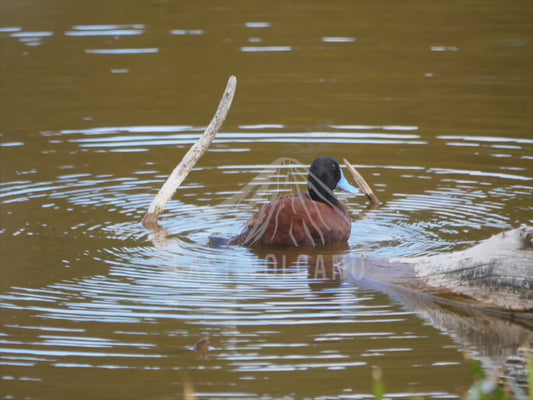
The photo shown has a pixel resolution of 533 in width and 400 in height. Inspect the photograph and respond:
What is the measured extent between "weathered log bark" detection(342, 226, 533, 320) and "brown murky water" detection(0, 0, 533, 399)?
0.84 feet

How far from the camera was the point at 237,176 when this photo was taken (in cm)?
1112

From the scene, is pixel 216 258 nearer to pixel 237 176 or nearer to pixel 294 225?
pixel 294 225

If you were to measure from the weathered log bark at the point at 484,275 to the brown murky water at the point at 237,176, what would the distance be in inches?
10.1

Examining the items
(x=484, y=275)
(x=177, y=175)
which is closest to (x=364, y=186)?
(x=177, y=175)

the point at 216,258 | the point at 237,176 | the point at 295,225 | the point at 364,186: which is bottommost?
the point at 216,258

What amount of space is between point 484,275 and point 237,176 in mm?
4470

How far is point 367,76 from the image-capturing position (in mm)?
15648

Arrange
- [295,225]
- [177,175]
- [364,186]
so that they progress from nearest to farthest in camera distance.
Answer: [295,225], [177,175], [364,186]

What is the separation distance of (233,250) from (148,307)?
1.67 meters

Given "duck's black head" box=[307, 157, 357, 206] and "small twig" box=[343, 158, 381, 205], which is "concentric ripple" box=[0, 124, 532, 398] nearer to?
"small twig" box=[343, 158, 381, 205]

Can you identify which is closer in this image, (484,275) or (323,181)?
(484,275)

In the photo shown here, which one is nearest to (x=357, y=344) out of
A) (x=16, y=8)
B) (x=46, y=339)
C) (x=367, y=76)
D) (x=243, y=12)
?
(x=46, y=339)

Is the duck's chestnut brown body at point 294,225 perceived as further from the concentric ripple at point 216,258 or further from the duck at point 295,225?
the concentric ripple at point 216,258

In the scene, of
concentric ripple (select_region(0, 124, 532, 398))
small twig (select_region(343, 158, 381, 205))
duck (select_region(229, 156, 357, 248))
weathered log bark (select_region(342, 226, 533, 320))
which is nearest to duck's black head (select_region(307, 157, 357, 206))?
duck (select_region(229, 156, 357, 248))
